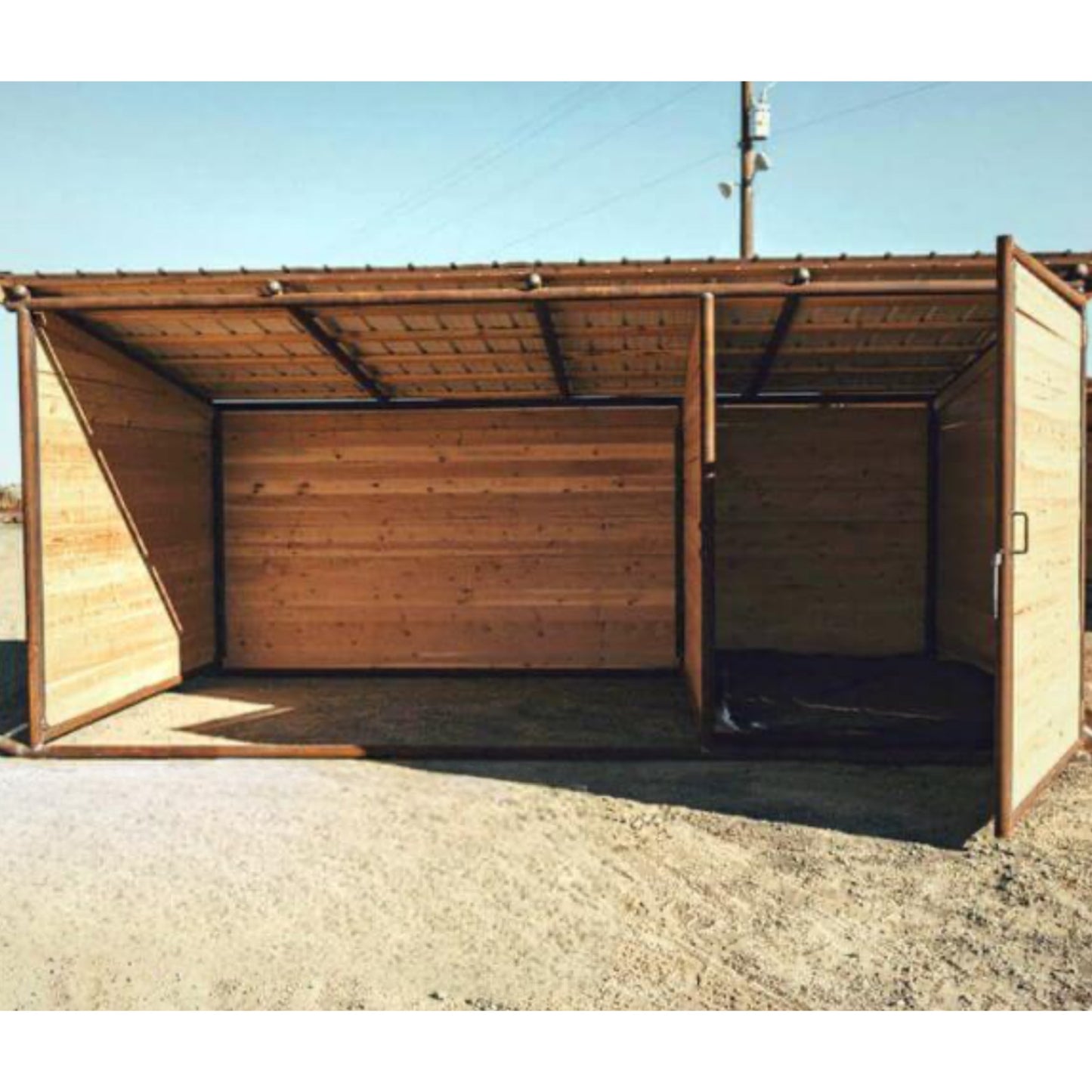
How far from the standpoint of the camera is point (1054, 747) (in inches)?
214

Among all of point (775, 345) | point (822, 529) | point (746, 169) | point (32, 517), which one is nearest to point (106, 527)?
point (32, 517)

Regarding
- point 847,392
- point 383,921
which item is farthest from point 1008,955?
point 847,392

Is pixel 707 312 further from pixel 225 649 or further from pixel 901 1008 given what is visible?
pixel 225 649

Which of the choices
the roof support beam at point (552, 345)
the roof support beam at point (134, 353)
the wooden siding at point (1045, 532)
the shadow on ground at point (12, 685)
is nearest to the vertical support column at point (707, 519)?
the roof support beam at point (552, 345)

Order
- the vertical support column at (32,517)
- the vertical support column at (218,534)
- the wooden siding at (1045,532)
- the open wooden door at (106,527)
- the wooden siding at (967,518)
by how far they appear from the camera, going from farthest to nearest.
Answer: the vertical support column at (218,534) → the wooden siding at (967,518) → the open wooden door at (106,527) → the vertical support column at (32,517) → the wooden siding at (1045,532)

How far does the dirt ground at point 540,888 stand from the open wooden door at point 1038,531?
354mm

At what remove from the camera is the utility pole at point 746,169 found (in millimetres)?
15727

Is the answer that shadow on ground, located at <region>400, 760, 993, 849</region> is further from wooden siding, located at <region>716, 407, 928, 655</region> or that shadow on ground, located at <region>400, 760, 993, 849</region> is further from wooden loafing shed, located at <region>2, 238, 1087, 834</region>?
wooden siding, located at <region>716, 407, 928, 655</region>

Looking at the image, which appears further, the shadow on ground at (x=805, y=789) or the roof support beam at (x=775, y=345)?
the roof support beam at (x=775, y=345)

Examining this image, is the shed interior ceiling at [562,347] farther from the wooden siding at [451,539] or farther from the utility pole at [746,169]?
the utility pole at [746,169]

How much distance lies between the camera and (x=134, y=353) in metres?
7.81

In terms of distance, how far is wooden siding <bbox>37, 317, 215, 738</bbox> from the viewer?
21.7 feet

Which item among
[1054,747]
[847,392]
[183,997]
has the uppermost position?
[847,392]
